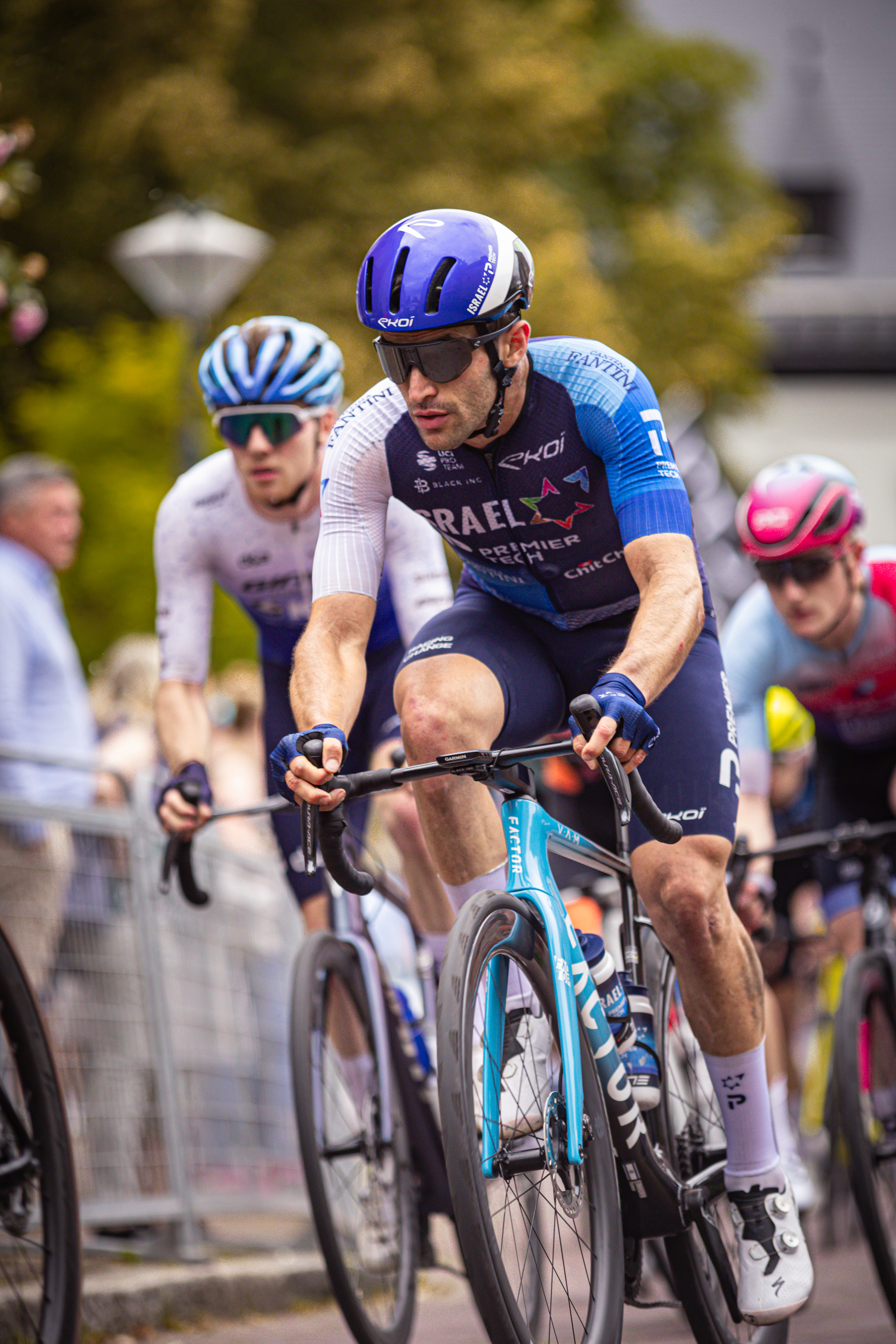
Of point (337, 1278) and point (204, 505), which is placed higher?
point (204, 505)

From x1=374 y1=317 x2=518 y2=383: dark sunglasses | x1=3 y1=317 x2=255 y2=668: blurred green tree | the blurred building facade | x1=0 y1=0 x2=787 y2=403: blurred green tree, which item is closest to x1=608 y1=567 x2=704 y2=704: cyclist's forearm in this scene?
x1=374 y1=317 x2=518 y2=383: dark sunglasses

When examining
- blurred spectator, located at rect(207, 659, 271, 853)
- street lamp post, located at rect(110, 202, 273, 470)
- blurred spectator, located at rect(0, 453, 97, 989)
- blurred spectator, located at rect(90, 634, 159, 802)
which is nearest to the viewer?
blurred spectator, located at rect(0, 453, 97, 989)

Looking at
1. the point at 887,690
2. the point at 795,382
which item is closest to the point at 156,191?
the point at 887,690

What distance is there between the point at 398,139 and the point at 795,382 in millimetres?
27642

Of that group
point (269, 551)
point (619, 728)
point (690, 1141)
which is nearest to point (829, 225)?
point (269, 551)

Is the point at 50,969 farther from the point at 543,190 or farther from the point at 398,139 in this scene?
the point at 543,190

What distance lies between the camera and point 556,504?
12.6 ft

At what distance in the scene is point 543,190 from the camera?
28.1 m

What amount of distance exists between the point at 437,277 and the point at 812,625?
2.67 m

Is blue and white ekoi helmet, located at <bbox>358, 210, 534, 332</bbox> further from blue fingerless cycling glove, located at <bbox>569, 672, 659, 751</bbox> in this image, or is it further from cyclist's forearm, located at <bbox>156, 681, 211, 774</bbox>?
cyclist's forearm, located at <bbox>156, 681, 211, 774</bbox>

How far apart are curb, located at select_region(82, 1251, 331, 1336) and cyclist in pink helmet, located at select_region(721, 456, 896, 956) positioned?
2149mm

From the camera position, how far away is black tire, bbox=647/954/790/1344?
391 cm

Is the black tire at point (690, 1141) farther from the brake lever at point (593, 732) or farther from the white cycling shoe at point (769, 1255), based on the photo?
the brake lever at point (593, 732)

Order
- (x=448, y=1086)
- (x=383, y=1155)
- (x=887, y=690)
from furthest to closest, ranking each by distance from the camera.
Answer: (x=887, y=690) < (x=383, y=1155) < (x=448, y=1086)
